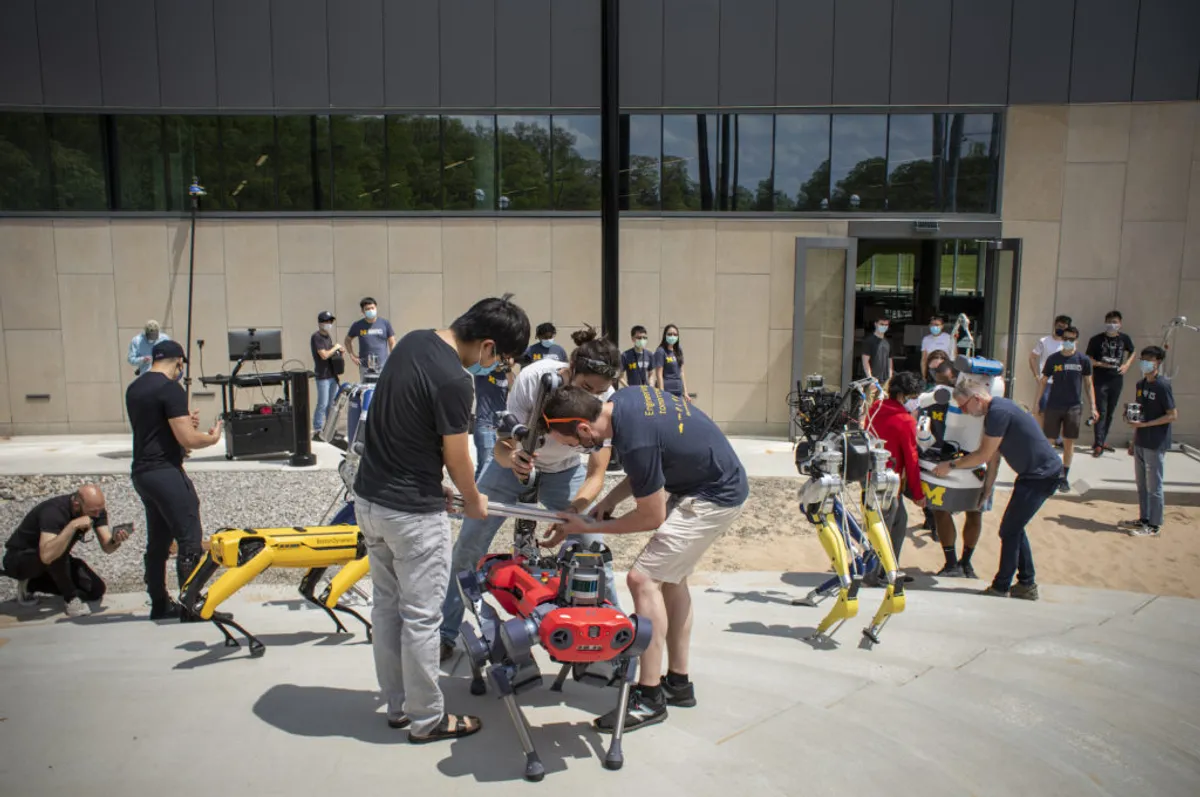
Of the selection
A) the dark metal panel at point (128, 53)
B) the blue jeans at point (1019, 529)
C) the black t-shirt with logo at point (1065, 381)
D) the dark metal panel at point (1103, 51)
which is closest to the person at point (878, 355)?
the black t-shirt with logo at point (1065, 381)

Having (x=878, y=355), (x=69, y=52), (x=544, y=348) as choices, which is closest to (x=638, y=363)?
(x=544, y=348)

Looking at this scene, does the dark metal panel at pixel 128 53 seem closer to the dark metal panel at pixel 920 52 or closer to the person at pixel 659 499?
the dark metal panel at pixel 920 52

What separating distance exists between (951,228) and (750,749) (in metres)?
10.6

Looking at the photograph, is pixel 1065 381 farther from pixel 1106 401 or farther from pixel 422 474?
pixel 422 474

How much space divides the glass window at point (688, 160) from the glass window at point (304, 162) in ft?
15.6

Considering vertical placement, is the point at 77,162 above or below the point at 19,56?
below

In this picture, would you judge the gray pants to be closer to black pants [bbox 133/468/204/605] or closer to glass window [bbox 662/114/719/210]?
black pants [bbox 133/468/204/605]

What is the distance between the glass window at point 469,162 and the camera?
12.8 m

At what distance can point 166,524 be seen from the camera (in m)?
5.23

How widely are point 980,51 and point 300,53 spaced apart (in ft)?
30.6

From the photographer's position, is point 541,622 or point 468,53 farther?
point 468,53

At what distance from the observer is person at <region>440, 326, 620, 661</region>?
4.41 m

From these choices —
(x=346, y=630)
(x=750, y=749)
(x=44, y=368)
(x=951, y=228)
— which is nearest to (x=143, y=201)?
(x=44, y=368)

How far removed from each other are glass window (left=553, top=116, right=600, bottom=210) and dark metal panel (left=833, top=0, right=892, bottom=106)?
3.40 m
